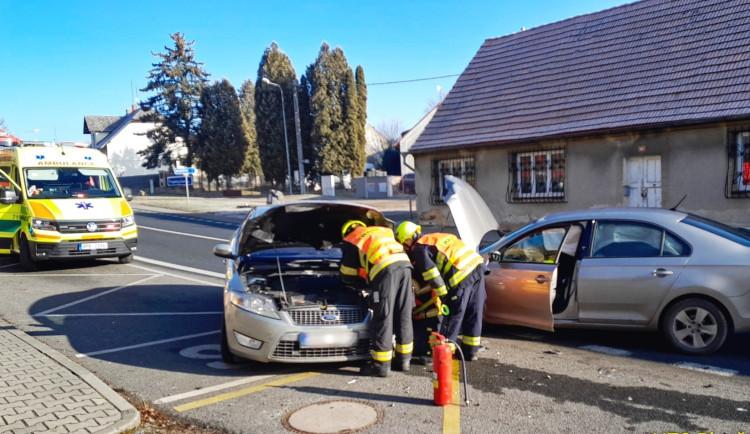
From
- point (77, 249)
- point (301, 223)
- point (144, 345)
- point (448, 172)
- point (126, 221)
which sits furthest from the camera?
point (448, 172)

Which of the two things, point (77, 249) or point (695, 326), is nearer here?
point (695, 326)

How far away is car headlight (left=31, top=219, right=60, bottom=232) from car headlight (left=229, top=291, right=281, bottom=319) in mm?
7025

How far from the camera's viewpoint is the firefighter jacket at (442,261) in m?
5.29

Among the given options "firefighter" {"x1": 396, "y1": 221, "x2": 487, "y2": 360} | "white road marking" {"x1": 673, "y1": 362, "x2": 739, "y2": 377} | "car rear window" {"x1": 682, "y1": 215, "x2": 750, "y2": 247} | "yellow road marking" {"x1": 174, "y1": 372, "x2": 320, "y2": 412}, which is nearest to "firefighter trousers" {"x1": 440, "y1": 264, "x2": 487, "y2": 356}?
"firefighter" {"x1": 396, "y1": 221, "x2": 487, "y2": 360}

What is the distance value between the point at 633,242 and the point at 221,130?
140 feet

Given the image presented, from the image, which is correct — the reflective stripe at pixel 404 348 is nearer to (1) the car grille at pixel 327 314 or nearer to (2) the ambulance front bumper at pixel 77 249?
(1) the car grille at pixel 327 314

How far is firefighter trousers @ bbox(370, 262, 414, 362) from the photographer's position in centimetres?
512

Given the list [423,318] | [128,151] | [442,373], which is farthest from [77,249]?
[128,151]

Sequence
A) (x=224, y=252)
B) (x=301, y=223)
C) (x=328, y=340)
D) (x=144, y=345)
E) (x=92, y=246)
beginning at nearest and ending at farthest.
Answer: (x=328, y=340) < (x=224, y=252) < (x=144, y=345) < (x=301, y=223) < (x=92, y=246)

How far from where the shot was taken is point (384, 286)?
5.13m

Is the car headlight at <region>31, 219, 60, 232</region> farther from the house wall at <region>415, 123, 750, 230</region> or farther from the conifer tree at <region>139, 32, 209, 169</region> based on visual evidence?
the conifer tree at <region>139, 32, 209, 169</region>

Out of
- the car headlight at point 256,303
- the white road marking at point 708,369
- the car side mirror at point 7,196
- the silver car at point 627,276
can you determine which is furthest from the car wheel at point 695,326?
the car side mirror at point 7,196

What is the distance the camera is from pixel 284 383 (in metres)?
5.14

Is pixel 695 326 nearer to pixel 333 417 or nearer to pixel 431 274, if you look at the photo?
pixel 431 274
